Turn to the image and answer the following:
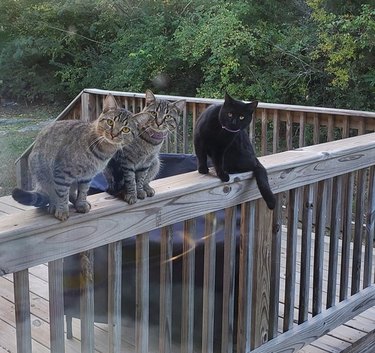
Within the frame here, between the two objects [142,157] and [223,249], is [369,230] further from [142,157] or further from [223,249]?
[142,157]

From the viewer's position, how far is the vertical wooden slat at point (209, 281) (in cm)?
138

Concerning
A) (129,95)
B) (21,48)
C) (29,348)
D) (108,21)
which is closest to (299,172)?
(29,348)

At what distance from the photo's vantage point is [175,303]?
5.25ft

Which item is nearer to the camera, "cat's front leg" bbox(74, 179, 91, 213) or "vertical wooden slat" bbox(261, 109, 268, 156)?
"cat's front leg" bbox(74, 179, 91, 213)

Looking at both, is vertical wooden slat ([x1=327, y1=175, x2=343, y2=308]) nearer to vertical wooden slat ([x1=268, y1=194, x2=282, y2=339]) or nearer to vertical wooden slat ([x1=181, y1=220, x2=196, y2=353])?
vertical wooden slat ([x1=268, y1=194, x2=282, y2=339])

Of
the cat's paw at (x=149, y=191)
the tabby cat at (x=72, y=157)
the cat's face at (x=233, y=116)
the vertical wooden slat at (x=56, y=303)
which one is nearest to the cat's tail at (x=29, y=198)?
the tabby cat at (x=72, y=157)

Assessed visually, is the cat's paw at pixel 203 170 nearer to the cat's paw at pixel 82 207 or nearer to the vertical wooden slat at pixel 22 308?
the cat's paw at pixel 82 207

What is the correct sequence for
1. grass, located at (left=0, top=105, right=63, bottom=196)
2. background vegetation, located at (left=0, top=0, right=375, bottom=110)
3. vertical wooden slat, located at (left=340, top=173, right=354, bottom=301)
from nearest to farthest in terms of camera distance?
1. vertical wooden slat, located at (left=340, top=173, right=354, bottom=301)
2. grass, located at (left=0, top=105, right=63, bottom=196)
3. background vegetation, located at (left=0, top=0, right=375, bottom=110)

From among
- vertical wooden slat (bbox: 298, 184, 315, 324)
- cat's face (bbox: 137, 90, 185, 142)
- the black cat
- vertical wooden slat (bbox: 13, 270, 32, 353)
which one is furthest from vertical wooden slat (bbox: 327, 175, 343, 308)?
vertical wooden slat (bbox: 13, 270, 32, 353)

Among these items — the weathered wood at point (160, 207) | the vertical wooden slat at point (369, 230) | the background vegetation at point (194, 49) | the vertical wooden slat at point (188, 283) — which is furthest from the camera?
the background vegetation at point (194, 49)

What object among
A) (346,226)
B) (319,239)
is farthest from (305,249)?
(346,226)

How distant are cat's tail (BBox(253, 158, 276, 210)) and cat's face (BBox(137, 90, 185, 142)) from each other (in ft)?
0.88

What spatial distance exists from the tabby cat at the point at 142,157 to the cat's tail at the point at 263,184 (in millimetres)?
271

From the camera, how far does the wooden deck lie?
5.29ft
